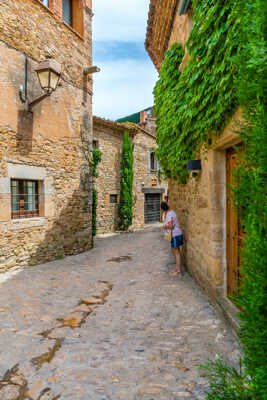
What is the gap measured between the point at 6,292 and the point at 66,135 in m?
4.29

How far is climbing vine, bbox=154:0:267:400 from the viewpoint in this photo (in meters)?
1.26

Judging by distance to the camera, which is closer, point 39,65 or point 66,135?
point 39,65

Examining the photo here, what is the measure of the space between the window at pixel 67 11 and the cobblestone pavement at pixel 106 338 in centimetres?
710

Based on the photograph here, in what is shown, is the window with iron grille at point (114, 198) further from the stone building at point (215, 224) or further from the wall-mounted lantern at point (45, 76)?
the stone building at point (215, 224)

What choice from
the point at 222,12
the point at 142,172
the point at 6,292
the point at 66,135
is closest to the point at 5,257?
the point at 6,292

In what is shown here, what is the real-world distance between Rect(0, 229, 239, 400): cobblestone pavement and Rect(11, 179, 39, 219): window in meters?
1.43

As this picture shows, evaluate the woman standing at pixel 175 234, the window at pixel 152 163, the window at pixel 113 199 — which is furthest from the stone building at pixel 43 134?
the window at pixel 152 163

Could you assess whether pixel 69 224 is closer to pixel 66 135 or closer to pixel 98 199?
pixel 66 135

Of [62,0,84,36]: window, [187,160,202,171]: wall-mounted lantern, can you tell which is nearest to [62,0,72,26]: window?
[62,0,84,36]: window

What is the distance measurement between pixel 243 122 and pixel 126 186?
12.5 metres

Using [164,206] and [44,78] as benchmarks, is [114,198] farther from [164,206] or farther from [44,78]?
[164,206]

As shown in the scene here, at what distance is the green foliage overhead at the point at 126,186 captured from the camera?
45.4ft

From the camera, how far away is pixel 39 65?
5645 mm

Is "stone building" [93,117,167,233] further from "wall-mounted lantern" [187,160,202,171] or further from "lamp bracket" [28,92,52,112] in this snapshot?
"wall-mounted lantern" [187,160,202,171]
